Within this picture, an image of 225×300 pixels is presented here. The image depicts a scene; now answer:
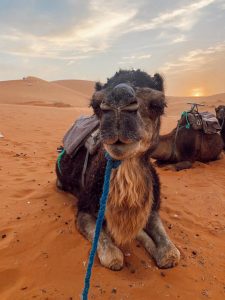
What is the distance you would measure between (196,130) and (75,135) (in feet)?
11.6

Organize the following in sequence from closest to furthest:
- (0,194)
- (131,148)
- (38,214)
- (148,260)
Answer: (131,148) → (148,260) → (38,214) → (0,194)

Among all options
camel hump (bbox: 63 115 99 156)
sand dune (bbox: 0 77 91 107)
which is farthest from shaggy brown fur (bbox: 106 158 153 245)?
sand dune (bbox: 0 77 91 107)

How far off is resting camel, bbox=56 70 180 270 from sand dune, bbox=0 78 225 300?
0.15m

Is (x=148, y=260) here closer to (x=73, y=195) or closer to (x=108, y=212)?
(x=108, y=212)

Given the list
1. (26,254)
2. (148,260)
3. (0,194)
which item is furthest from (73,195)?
(148,260)

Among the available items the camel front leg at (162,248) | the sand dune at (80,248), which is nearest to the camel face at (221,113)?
the sand dune at (80,248)

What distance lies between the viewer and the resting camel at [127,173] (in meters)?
2.12

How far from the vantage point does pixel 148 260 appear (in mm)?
3037

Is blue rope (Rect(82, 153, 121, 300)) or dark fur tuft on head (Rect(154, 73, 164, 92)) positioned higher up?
dark fur tuft on head (Rect(154, 73, 164, 92))

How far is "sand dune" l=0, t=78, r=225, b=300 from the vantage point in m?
2.64

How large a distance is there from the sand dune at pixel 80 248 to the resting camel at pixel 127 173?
0.15 meters

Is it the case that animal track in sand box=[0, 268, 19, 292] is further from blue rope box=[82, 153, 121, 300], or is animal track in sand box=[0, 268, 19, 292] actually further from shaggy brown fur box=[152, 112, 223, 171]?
shaggy brown fur box=[152, 112, 223, 171]

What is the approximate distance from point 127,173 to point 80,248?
94cm

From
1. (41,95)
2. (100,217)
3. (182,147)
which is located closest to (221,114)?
(182,147)
